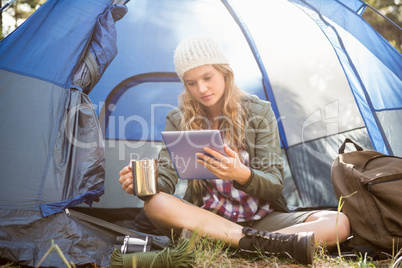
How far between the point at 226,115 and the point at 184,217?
21.8 inches

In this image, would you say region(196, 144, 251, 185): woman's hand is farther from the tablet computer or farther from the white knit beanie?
the white knit beanie

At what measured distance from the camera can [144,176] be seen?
150cm

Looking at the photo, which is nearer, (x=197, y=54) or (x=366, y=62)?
(x=197, y=54)

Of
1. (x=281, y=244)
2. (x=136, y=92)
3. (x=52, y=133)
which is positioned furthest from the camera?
(x=136, y=92)

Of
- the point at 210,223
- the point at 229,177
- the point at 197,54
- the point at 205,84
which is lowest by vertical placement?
the point at 210,223

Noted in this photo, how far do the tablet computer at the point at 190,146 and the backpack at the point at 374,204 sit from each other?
583mm

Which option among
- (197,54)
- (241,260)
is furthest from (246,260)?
(197,54)

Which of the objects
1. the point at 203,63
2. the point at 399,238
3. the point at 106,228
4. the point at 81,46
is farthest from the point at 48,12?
the point at 399,238

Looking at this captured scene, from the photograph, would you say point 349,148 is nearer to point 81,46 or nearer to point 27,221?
point 81,46

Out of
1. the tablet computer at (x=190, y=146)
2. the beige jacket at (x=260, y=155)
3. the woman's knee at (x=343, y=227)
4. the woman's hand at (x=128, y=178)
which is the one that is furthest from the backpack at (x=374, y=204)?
the woman's hand at (x=128, y=178)

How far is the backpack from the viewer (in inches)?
60.1

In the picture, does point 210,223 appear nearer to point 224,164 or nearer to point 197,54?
point 224,164

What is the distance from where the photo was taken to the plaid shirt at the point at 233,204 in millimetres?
1766

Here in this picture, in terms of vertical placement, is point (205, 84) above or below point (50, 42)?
below
